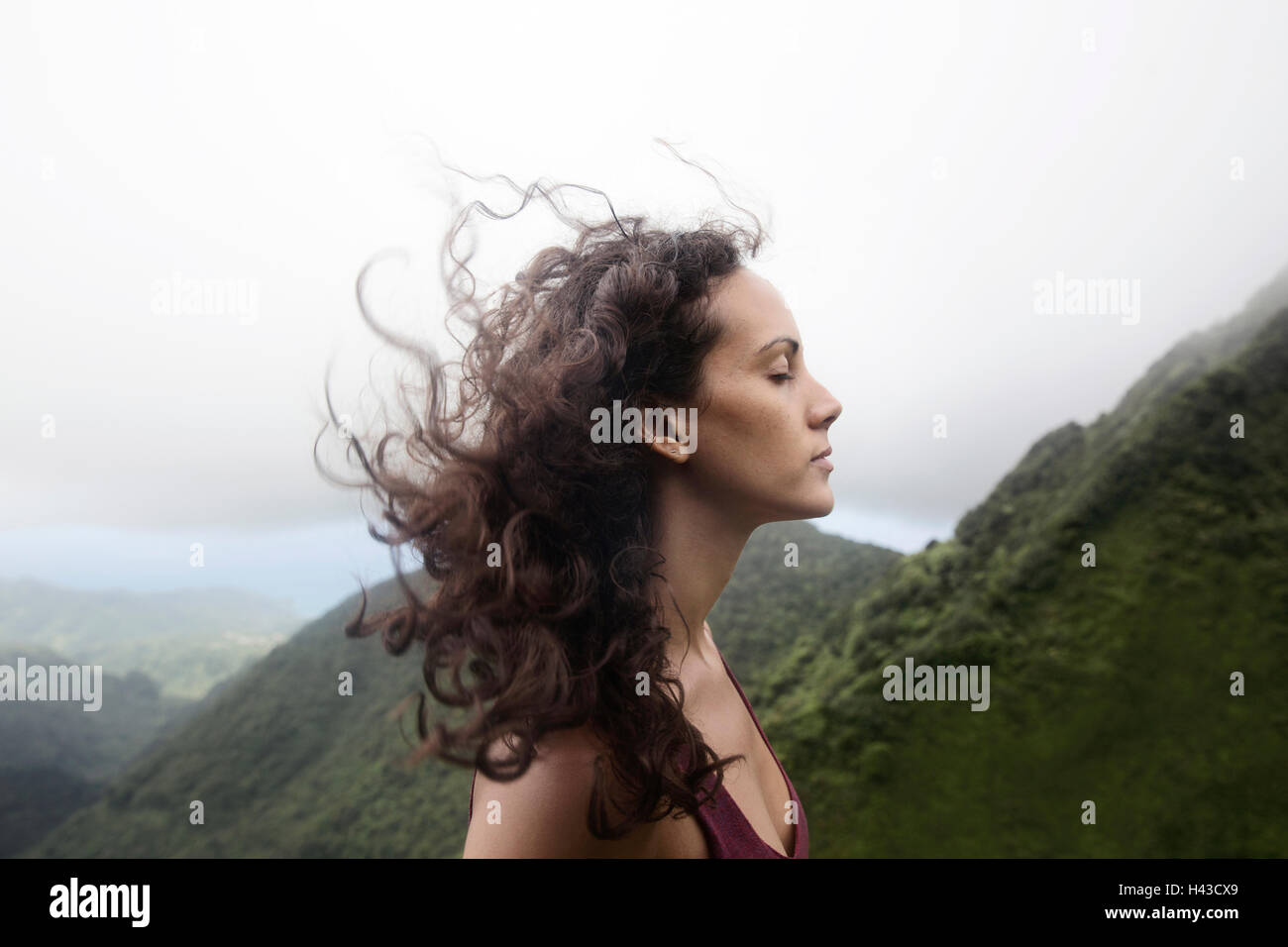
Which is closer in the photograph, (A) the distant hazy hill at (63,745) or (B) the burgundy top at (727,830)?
(B) the burgundy top at (727,830)

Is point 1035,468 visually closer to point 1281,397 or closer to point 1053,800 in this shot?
point 1281,397

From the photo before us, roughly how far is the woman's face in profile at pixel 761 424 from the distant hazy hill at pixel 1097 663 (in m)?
4.84

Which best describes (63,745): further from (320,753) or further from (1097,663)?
(1097,663)

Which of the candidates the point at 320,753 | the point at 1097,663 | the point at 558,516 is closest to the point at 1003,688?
the point at 1097,663

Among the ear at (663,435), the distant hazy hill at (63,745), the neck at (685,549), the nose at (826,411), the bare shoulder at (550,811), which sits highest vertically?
the nose at (826,411)

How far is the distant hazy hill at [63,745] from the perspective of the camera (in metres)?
8.06

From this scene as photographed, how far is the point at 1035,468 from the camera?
864 centimetres

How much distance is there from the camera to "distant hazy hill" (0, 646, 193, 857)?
317 inches

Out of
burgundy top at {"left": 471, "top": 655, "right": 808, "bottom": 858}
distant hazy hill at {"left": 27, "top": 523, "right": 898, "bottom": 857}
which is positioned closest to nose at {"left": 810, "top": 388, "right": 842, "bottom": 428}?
burgundy top at {"left": 471, "top": 655, "right": 808, "bottom": 858}

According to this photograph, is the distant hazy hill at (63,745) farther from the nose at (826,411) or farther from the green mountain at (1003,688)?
the nose at (826,411)

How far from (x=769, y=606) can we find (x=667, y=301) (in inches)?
247

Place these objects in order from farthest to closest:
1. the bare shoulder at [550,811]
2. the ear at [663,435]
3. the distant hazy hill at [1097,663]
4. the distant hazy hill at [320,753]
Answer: the distant hazy hill at [320,753] → the distant hazy hill at [1097,663] → the ear at [663,435] → the bare shoulder at [550,811]

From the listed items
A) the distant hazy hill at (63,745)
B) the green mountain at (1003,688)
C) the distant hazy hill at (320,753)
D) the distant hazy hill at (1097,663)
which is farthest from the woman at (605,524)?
the distant hazy hill at (63,745)
